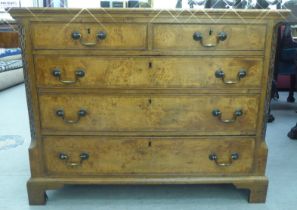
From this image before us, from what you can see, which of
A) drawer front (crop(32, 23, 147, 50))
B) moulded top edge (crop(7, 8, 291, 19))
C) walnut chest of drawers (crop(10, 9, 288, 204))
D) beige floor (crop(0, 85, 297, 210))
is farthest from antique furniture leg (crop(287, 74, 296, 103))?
drawer front (crop(32, 23, 147, 50))

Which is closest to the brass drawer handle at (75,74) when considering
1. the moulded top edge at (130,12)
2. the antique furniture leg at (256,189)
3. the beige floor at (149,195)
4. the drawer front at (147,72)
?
the drawer front at (147,72)

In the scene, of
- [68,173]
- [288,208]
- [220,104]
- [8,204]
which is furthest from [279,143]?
[8,204]

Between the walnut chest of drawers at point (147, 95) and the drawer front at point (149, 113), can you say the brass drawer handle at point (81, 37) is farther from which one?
the drawer front at point (149, 113)

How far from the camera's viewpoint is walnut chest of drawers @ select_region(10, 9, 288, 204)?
1155 mm

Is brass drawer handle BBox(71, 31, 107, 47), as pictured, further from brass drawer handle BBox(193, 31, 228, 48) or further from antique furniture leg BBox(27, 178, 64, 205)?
antique furniture leg BBox(27, 178, 64, 205)

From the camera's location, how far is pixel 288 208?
1.33 m

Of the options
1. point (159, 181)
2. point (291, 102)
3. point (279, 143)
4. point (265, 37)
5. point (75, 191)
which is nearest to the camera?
point (265, 37)

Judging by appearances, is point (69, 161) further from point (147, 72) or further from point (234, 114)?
point (234, 114)

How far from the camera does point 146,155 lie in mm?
1313

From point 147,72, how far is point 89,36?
0.86 feet

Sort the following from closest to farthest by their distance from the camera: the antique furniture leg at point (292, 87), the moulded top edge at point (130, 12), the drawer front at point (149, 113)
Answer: the moulded top edge at point (130, 12) → the drawer front at point (149, 113) → the antique furniture leg at point (292, 87)

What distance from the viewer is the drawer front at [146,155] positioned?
130cm

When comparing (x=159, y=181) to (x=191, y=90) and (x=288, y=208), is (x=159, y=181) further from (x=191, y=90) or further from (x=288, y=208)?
(x=288, y=208)

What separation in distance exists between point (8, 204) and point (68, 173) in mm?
309
